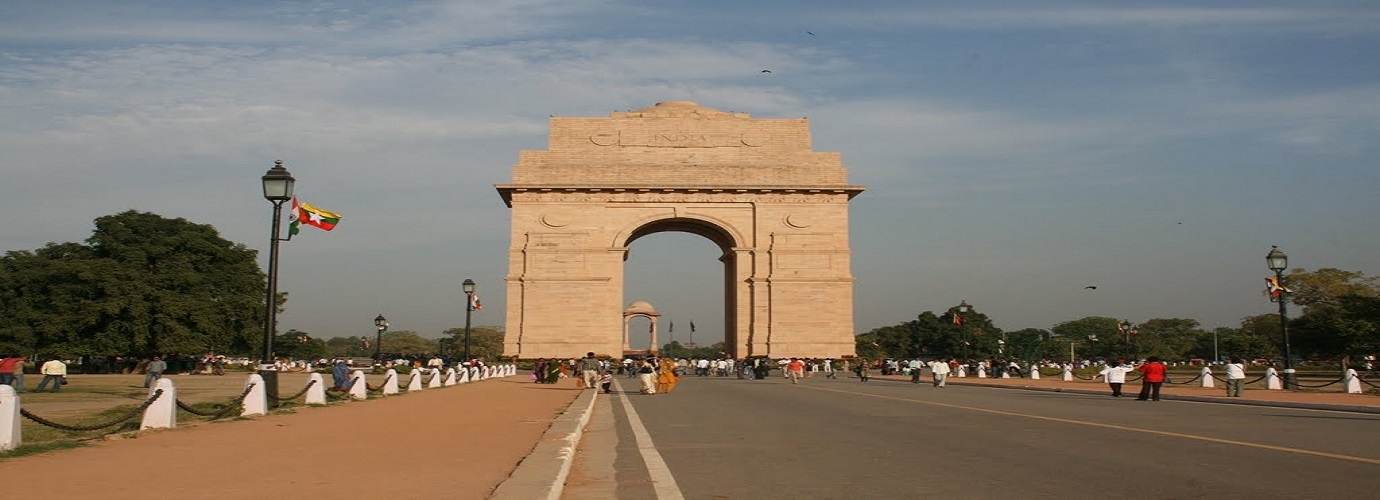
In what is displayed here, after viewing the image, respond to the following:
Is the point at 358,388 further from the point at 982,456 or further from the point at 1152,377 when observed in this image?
the point at 1152,377

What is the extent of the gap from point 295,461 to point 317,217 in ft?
44.1

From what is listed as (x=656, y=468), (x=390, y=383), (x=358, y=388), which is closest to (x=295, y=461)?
(x=656, y=468)

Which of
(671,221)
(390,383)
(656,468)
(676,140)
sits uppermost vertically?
(676,140)

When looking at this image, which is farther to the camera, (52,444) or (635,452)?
(635,452)

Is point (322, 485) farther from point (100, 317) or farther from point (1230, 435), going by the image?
point (100, 317)

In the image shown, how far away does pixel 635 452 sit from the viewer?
1094cm

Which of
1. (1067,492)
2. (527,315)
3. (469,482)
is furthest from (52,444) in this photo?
(527,315)

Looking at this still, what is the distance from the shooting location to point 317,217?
2152 centimetres

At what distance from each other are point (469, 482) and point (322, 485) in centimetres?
94

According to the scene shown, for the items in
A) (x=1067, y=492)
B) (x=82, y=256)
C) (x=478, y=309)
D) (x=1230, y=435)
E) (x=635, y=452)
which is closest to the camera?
(x=1067, y=492)

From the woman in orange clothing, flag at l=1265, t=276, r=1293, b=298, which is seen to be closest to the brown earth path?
the woman in orange clothing

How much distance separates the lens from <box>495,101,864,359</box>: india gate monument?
53031mm

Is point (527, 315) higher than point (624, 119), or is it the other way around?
point (624, 119)

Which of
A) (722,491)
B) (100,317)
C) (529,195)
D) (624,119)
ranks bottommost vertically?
(722,491)
